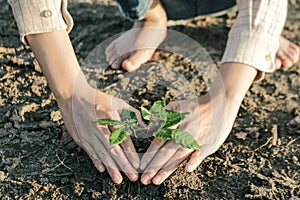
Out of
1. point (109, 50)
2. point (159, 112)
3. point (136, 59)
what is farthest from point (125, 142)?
point (109, 50)

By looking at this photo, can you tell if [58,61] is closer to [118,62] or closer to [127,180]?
[127,180]

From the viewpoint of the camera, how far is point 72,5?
271 cm

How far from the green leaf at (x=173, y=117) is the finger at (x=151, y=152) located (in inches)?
2.4

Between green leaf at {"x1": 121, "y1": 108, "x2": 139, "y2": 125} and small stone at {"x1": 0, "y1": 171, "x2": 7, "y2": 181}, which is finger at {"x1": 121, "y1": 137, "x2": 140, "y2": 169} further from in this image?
small stone at {"x1": 0, "y1": 171, "x2": 7, "y2": 181}

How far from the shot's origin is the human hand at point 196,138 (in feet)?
5.40

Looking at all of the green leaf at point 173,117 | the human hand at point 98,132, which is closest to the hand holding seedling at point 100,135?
the human hand at point 98,132

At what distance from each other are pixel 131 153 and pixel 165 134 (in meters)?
0.12

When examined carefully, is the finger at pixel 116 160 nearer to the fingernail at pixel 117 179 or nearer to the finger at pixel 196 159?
the fingernail at pixel 117 179

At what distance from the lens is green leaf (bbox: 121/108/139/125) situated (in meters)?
1.65

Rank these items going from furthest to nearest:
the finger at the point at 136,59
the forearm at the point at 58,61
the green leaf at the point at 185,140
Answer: the finger at the point at 136,59, the forearm at the point at 58,61, the green leaf at the point at 185,140

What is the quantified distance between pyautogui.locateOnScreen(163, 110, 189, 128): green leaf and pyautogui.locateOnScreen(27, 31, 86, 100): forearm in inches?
12.8

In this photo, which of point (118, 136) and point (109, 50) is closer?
point (118, 136)

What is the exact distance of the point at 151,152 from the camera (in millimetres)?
1655

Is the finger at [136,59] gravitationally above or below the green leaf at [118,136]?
below
